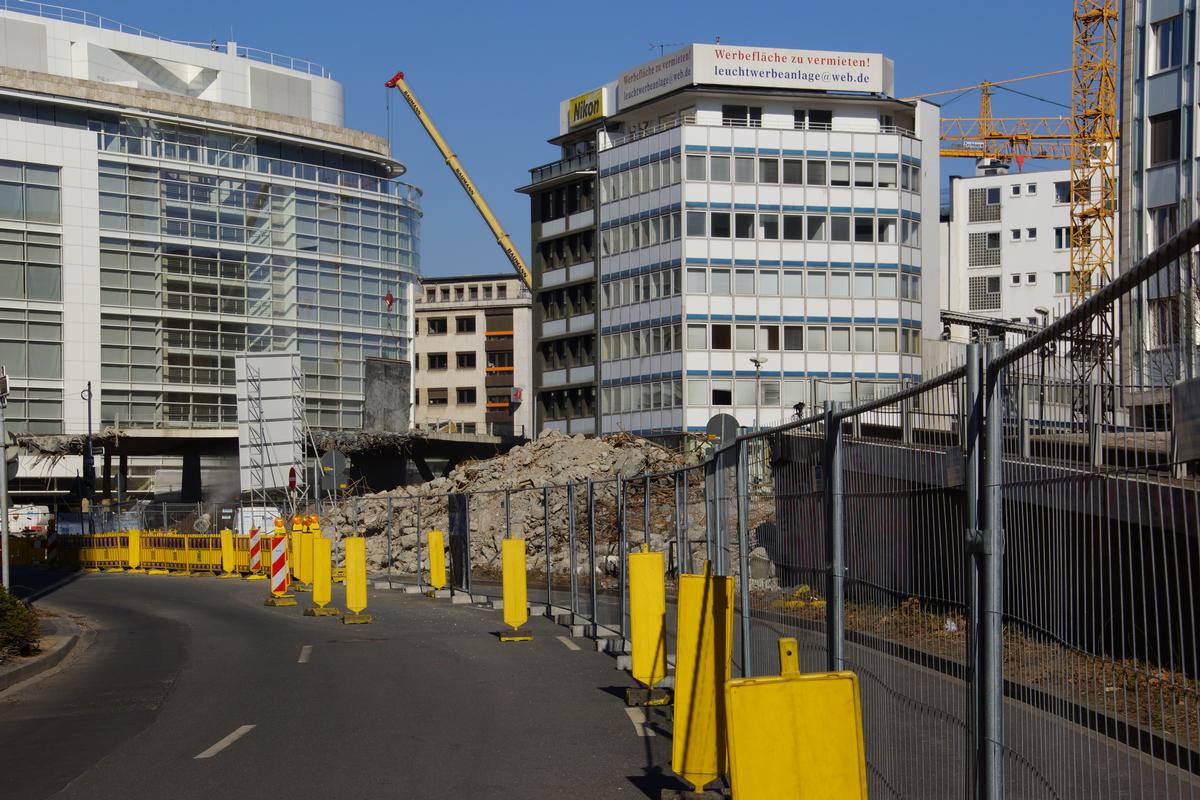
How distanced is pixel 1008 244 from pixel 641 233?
40.5 meters

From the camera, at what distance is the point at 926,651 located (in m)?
5.78

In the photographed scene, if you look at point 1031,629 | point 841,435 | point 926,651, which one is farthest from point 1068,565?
point 841,435

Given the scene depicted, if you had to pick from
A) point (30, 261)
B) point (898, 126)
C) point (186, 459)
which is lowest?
point (186, 459)

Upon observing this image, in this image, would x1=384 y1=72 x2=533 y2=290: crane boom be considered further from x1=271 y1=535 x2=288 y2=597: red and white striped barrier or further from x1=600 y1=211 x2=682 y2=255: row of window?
x1=271 y1=535 x2=288 y2=597: red and white striped barrier

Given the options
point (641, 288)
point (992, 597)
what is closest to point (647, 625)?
point (992, 597)

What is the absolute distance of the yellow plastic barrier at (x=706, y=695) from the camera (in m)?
9.16

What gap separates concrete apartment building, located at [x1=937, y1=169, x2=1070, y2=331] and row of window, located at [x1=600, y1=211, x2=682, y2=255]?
3576 cm

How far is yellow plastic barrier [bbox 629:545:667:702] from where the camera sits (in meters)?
13.8

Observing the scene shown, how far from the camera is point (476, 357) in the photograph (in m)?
137

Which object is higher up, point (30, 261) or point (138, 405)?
point (30, 261)

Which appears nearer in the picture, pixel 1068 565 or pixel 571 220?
pixel 1068 565

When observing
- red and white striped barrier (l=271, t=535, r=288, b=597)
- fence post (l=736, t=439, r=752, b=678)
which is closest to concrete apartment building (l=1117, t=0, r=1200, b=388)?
red and white striped barrier (l=271, t=535, r=288, b=597)

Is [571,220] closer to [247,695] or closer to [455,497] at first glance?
[455,497]

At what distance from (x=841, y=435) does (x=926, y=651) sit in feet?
5.03
